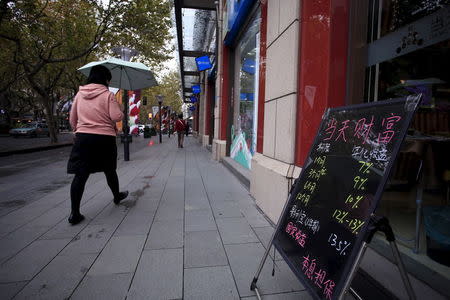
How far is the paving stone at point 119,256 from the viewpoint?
2.37m

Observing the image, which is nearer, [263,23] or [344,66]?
[344,66]

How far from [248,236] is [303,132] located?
1.28m

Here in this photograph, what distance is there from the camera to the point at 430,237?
7.00 ft

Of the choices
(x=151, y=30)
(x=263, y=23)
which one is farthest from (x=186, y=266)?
(x=151, y=30)

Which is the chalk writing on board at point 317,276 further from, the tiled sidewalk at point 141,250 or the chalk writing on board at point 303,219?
the tiled sidewalk at point 141,250

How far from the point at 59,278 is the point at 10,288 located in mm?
320

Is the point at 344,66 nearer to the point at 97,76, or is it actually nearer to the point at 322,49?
the point at 322,49

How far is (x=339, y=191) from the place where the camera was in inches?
61.6

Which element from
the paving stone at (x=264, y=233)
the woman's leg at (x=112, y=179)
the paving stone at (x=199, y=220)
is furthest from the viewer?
the woman's leg at (x=112, y=179)

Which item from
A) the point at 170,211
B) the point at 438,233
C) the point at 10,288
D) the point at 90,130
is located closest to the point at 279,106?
the point at 438,233

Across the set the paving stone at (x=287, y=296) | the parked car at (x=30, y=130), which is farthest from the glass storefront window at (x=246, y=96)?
the parked car at (x=30, y=130)

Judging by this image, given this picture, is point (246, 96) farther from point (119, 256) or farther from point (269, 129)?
point (119, 256)

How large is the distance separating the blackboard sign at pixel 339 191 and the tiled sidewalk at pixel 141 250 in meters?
0.61

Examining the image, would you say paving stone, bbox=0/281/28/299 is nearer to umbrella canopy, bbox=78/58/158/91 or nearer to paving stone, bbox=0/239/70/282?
paving stone, bbox=0/239/70/282
